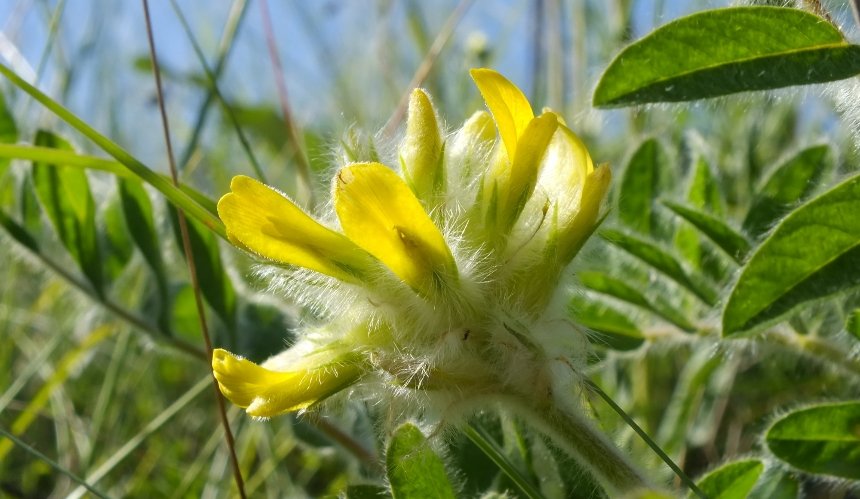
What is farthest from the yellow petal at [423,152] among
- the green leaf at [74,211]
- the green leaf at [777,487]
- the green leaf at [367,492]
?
the green leaf at [74,211]

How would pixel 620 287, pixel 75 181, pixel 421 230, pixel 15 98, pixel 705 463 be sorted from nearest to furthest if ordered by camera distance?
pixel 421 230, pixel 620 287, pixel 75 181, pixel 705 463, pixel 15 98

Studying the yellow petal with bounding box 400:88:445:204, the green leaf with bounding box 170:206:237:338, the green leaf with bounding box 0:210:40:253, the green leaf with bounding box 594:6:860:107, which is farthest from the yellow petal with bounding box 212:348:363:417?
the green leaf with bounding box 0:210:40:253

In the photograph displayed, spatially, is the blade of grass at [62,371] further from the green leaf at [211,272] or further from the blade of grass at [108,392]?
the green leaf at [211,272]

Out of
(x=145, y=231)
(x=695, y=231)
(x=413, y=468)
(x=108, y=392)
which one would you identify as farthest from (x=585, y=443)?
(x=108, y=392)

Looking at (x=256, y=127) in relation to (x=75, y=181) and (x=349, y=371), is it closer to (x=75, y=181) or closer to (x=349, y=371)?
(x=75, y=181)

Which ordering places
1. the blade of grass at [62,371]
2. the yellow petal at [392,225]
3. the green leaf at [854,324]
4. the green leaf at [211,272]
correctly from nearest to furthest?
the yellow petal at [392,225] → the green leaf at [854,324] → the green leaf at [211,272] → the blade of grass at [62,371]

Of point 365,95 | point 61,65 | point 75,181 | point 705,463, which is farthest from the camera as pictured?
point 365,95

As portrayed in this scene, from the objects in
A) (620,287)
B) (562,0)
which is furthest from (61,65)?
(620,287)
